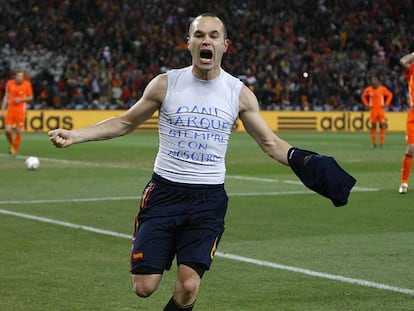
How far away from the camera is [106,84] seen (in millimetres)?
42125

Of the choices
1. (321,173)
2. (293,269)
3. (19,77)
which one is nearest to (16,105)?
(19,77)

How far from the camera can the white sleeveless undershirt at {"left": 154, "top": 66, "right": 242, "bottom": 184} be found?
6336 millimetres

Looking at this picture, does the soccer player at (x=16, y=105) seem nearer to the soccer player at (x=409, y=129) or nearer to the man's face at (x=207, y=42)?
the soccer player at (x=409, y=129)

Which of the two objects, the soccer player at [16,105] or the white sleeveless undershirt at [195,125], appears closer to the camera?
the white sleeveless undershirt at [195,125]

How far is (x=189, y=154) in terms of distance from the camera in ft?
20.9

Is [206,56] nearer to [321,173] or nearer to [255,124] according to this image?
[255,124]

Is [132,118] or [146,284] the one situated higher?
[132,118]

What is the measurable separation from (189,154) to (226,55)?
1584 inches

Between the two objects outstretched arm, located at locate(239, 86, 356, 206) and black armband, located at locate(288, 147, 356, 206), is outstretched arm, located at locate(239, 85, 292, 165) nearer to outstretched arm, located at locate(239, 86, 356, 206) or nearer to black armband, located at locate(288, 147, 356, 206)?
outstretched arm, located at locate(239, 86, 356, 206)

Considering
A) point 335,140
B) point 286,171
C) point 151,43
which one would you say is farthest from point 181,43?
point 286,171

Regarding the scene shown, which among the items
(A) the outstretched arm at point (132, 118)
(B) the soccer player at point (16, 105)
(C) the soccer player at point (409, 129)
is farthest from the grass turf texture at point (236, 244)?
(B) the soccer player at point (16, 105)

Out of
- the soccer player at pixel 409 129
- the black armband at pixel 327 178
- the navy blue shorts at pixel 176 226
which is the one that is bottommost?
the soccer player at pixel 409 129

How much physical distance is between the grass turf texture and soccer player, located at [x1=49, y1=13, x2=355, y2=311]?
152 centimetres

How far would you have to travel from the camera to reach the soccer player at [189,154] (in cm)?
620
